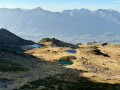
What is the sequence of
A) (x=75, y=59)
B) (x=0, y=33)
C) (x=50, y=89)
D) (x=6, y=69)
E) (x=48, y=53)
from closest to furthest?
(x=50, y=89)
(x=6, y=69)
(x=75, y=59)
(x=48, y=53)
(x=0, y=33)

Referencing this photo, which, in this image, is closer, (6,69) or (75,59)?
(6,69)

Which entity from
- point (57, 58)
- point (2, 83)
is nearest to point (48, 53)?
point (57, 58)

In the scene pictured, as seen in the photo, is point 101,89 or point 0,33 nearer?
point 101,89

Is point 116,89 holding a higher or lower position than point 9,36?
lower

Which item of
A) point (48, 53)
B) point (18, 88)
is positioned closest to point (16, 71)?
point (18, 88)

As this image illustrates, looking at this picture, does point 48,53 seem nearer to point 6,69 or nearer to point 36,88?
point 6,69

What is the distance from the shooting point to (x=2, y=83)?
1703 inches

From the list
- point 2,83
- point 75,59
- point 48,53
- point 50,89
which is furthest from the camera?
point 48,53

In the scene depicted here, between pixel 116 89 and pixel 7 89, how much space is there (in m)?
23.4

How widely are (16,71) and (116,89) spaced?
113 feet

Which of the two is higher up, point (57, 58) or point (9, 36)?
point (9, 36)

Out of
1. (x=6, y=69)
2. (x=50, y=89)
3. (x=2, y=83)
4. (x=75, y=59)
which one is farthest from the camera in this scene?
(x=75, y=59)

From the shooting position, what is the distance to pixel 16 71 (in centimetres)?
5988

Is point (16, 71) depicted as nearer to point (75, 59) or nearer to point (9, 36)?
point (75, 59)
